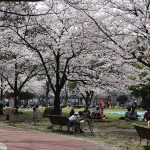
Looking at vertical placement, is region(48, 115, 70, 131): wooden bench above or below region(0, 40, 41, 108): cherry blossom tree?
below

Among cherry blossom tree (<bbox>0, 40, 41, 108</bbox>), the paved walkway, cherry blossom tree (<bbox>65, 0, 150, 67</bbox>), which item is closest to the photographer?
the paved walkway

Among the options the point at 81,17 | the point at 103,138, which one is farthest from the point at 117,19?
the point at 103,138

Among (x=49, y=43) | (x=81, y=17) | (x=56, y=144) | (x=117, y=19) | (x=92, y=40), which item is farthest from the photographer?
(x=49, y=43)

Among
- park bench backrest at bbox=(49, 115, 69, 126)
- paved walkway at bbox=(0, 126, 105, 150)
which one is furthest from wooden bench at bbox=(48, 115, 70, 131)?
paved walkway at bbox=(0, 126, 105, 150)

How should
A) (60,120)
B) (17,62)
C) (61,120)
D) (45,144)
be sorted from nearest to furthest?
(45,144) → (61,120) → (60,120) → (17,62)

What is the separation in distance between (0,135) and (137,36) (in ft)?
31.6

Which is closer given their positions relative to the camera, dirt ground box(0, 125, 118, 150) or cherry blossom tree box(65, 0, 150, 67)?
dirt ground box(0, 125, 118, 150)

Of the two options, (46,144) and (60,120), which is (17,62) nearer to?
(60,120)

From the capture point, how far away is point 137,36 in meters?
23.9

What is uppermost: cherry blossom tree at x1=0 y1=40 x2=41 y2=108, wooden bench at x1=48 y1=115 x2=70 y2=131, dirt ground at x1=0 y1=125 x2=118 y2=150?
cherry blossom tree at x1=0 y1=40 x2=41 y2=108

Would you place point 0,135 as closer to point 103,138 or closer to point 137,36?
point 103,138

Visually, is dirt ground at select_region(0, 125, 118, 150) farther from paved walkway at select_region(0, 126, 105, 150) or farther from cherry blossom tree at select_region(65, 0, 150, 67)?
cherry blossom tree at select_region(65, 0, 150, 67)

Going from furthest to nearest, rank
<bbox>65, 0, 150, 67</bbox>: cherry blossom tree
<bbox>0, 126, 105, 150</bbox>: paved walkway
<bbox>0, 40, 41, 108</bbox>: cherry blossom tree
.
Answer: <bbox>0, 40, 41, 108</bbox>: cherry blossom tree < <bbox>65, 0, 150, 67</bbox>: cherry blossom tree < <bbox>0, 126, 105, 150</bbox>: paved walkway

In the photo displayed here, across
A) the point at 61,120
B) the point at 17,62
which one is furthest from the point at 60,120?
the point at 17,62
